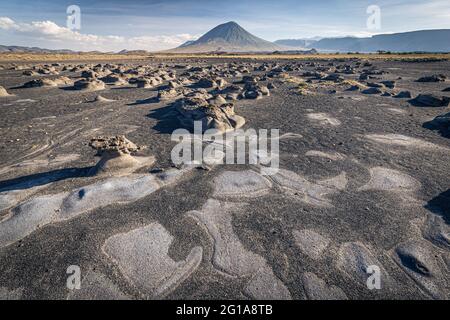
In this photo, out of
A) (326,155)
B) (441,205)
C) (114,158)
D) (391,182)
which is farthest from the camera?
(326,155)

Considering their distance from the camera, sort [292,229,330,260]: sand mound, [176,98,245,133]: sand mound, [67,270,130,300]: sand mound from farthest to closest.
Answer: [176,98,245,133]: sand mound, [292,229,330,260]: sand mound, [67,270,130,300]: sand mound

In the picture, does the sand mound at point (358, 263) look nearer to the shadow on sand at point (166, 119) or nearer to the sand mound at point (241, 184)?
the sand mound at point (241, 184)

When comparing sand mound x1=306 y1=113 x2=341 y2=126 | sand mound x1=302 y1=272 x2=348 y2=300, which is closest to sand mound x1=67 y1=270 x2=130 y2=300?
sand mound x1=302 y1=272 x2=348 y2=300

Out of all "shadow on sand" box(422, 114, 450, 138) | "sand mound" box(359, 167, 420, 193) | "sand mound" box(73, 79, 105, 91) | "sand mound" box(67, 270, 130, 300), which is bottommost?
"sand mound" box(67, 270, 130, 300)

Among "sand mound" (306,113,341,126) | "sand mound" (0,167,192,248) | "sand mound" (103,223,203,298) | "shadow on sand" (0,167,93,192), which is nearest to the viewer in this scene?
"sand mound" (103,223,203,298)

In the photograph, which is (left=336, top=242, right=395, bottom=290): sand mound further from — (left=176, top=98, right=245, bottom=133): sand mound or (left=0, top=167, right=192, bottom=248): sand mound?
(left=176, top=98, right=245, bottom=133): sand mound

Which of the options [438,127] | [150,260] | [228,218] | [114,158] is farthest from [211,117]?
[438,127]

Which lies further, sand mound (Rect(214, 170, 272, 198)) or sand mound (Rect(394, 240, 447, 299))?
sand mound (Rect(214, 170, 272, 198))

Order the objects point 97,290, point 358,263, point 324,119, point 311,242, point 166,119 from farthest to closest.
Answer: point 166,119
point 324,119
point 311,242
point 358,263
point 97,290

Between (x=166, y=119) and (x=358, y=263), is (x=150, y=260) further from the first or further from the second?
(x=166, y=119)

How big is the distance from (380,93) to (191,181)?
92.1 ft

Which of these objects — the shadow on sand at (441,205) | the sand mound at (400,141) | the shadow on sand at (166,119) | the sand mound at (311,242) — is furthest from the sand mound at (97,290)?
the sand mound at (400,141)

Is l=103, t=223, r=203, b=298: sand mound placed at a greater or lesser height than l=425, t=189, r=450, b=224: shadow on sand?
lesser
